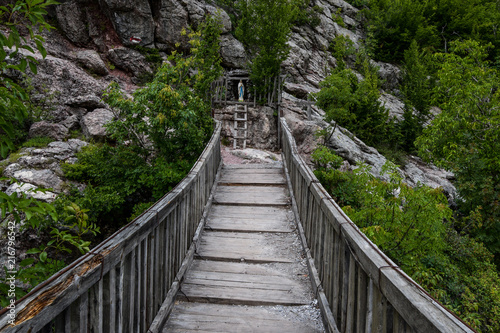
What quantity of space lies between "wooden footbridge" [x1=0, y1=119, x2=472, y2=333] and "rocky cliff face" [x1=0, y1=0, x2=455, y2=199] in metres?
5.47

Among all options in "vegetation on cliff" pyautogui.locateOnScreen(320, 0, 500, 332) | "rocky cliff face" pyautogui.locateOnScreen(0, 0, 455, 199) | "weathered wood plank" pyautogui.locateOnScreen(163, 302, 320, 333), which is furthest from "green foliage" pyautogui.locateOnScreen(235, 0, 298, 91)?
"weathered wood plank" pyautogui.locateOnScreen(163, 302, 320, 333)

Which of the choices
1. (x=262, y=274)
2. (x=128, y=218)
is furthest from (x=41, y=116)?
(x=262, y=274)

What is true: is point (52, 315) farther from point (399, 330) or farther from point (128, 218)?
point (128, 218)

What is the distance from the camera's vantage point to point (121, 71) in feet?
54.0

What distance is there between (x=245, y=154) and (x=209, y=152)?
5.80m

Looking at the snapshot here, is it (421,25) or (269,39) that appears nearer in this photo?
(269,39)

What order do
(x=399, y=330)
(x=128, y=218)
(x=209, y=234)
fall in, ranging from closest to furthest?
1. (x=399, y=330)
2. (x=209, y=234)
3. (x=128, y=218)

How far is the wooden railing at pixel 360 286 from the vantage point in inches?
59.2

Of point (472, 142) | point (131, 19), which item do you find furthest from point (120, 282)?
point (131, 19)

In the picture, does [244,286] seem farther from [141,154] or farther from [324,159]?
[324,159]

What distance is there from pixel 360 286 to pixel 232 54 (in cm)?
1872

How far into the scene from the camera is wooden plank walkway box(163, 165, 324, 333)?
3.20 metres

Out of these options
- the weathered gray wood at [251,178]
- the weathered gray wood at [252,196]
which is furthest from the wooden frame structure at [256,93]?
the weathered gray wood at [252,196]

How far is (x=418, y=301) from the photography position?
154cm
